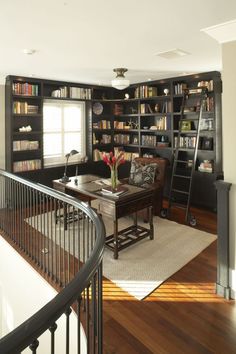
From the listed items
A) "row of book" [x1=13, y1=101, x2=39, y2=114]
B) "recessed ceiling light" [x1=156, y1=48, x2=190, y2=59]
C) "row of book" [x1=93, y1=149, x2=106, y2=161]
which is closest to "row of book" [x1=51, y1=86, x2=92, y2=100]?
"row of book" [x1=13, y1=101, x2=39, y2=114]

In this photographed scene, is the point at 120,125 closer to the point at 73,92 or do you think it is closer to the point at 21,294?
the point at 73,92

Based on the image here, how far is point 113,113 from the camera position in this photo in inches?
278

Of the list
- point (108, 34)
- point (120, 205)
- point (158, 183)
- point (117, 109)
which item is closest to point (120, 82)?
point (108, 34)

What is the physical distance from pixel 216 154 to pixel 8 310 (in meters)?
4.29

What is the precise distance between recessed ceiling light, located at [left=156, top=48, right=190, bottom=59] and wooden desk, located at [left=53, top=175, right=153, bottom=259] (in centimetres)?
185

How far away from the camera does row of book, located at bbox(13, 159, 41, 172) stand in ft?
18.1

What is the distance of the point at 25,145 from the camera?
5.61m

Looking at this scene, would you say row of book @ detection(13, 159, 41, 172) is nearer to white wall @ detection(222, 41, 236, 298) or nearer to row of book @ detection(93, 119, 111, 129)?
row of book @ detection(93, 119, 111, 129)

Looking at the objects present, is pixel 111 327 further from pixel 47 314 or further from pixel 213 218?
pixel 213 218

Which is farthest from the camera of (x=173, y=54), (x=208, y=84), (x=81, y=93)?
(x=81, y=93)

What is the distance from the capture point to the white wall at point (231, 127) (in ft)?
8.48

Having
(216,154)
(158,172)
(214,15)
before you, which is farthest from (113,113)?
(214,15)

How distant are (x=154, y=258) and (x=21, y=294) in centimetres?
180

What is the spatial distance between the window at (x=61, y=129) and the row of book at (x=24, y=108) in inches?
14.5
